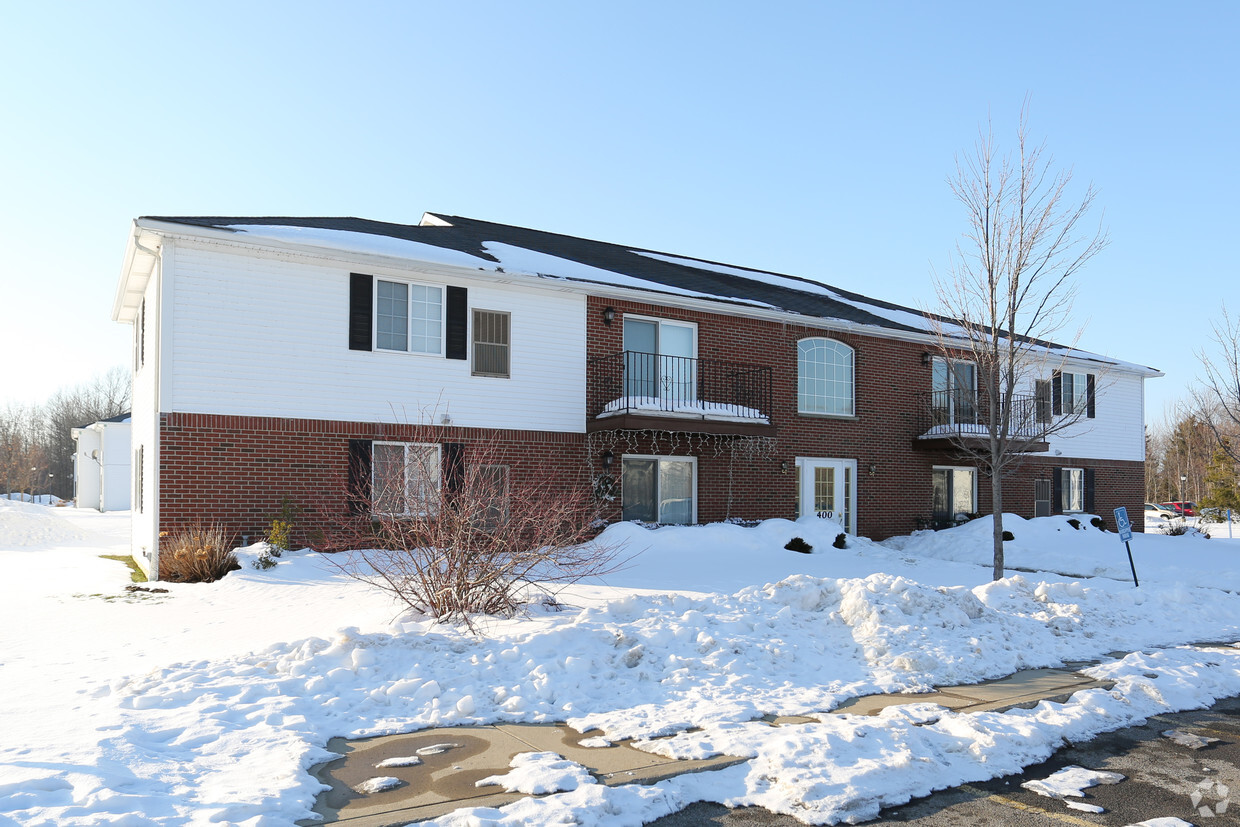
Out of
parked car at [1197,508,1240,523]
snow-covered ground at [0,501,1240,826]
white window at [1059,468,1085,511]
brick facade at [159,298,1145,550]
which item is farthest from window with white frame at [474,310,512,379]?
parked car at [1197,508,1240,523]

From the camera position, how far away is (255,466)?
13.4 m

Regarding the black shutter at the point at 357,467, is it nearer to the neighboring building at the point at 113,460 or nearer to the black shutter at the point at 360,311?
the black shutter at the point at 360,311

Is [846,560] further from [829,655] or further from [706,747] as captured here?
[706,747]

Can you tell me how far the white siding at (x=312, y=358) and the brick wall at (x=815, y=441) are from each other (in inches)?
62.2

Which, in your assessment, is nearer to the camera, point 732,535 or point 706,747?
point 706,747

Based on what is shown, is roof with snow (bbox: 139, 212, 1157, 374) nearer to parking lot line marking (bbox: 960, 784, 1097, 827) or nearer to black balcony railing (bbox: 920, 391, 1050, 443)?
black balcony railing (bbox: 920, 391, 1050, 443)

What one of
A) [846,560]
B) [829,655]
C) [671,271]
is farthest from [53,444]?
[829,655]

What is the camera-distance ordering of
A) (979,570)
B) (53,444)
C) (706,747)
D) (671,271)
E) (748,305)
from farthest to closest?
(53,444) < (671,271) < (748,305) < (979,570) < (706,747)

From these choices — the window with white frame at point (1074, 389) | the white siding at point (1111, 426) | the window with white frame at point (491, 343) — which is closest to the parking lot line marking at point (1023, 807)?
the window with white frame at point (491, 343)

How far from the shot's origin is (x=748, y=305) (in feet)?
60.3

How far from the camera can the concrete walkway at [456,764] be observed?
439cm

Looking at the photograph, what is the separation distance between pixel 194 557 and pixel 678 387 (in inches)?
370

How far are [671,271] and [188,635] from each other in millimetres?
14886

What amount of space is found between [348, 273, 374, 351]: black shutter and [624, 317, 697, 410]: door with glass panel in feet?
16.6
